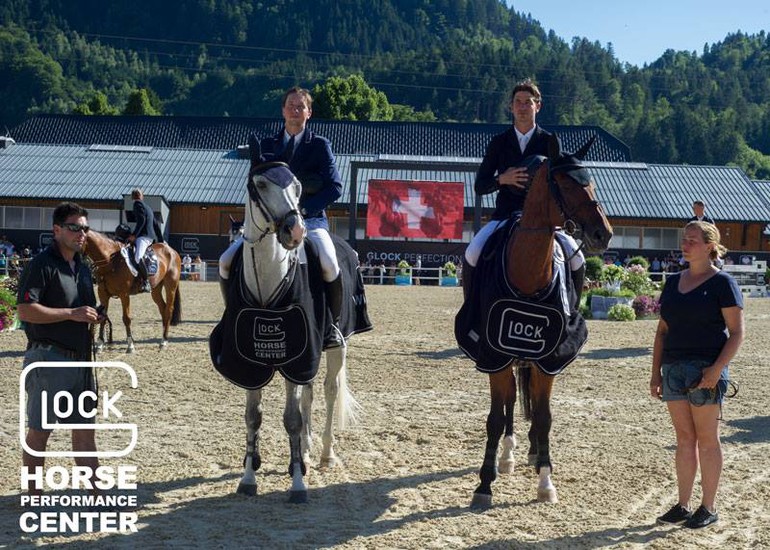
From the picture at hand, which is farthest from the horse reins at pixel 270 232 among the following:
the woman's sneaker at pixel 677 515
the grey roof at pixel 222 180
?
the grey roof at pixel 222 180

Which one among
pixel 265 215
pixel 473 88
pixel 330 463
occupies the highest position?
pixel 473 88

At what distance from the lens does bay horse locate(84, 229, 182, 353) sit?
14.0 m

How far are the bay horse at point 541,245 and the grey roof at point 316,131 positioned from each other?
5488 centimetres

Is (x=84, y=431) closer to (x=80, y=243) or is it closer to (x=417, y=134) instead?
(x=80, y=243)

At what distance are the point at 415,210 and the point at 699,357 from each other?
40.5 meters

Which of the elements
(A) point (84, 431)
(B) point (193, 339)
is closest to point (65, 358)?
(A) point (84, 431)

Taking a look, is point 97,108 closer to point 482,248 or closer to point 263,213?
point 482,248

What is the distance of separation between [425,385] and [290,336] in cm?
544

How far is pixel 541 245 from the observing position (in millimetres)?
6633

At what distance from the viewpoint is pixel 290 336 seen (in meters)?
6.62

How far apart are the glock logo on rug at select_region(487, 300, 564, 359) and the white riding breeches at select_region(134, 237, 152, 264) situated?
364 inches

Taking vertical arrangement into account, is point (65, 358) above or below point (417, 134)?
below

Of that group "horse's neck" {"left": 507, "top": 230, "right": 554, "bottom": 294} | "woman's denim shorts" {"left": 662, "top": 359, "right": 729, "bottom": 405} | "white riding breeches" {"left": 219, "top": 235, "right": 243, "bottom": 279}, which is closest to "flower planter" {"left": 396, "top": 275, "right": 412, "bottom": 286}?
"white riding breeches" {"left": 219, "top": 235, "right": 243, "bottom": 279}

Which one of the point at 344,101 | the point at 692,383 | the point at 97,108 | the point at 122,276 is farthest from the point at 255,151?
the point at 97,108
